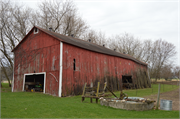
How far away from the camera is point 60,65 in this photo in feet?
46.8

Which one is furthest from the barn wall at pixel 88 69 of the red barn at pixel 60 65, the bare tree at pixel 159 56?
the bare tree at pixel 159 56

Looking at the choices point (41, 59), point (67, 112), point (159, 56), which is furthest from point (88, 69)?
point (159, 56)

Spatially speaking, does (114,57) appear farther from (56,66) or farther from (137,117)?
(137,117)

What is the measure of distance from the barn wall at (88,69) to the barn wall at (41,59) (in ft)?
3.10

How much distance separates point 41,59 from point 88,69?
5186 millimetres

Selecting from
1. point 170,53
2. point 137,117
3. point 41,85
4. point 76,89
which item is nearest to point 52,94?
point 76,89

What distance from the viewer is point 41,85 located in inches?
749

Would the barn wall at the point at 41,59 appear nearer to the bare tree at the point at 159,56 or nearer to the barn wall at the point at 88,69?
the barn wall at the point at 88,69

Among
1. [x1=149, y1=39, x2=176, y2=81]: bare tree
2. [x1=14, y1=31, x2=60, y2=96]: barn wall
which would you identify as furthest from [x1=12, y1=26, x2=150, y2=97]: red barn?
[x1=149, y1=39, x2=176, y2=81]: bare tree

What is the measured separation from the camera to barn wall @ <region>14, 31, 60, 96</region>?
1485 cm

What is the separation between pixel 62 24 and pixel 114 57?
681 inches

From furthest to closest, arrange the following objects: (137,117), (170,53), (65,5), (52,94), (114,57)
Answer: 1. (170,53)
2. (65,5)
3. (114,57)
4. (52,94)
5. (137,117)

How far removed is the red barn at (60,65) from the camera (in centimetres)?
1457

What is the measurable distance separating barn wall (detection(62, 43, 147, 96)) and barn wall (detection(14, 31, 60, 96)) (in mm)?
944
